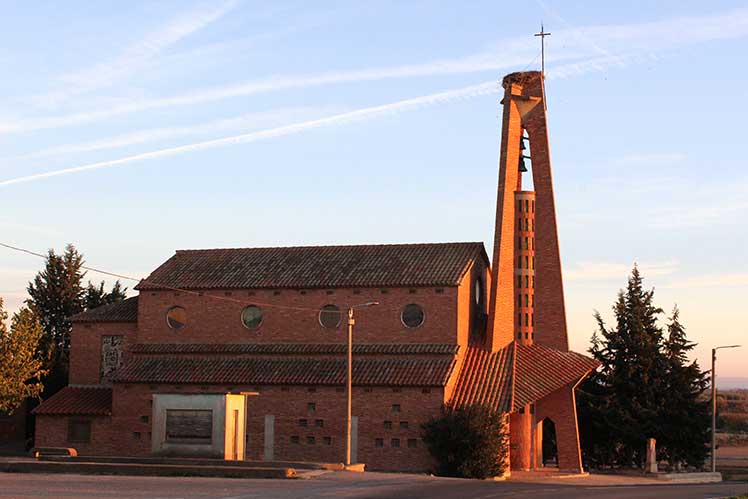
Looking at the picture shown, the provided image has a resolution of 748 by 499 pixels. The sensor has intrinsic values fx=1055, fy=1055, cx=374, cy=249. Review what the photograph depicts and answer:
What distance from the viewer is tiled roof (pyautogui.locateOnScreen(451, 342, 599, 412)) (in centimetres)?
4947

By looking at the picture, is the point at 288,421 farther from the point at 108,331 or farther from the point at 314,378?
the point at 108,331

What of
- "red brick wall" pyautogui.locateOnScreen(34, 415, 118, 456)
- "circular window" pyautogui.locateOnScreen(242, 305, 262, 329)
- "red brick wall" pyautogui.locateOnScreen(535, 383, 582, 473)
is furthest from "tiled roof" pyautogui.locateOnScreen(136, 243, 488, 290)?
"red brick wall" pyautogui.locateOnScreen(535, 383, 582, 473)

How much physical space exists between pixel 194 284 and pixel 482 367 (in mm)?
16199

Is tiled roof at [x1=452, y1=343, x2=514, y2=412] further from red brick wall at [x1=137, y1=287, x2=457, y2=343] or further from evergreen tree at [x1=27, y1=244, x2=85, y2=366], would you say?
evergreen tree at [x1=27, y1=244, x2=85, y2=366]

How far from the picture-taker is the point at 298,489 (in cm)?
3150

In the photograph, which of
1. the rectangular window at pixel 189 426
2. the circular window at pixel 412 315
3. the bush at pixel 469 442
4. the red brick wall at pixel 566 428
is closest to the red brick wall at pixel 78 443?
the rectangular window at pixel 189 426

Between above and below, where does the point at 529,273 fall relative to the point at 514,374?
above

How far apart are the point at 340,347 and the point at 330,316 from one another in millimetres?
1889

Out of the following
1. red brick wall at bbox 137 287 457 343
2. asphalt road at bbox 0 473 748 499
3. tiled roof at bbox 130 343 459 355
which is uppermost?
red brick wall at bbox 137 287 457 343

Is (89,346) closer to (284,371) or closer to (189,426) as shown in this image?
(284,371)

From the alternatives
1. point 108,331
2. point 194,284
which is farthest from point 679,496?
point 108,331

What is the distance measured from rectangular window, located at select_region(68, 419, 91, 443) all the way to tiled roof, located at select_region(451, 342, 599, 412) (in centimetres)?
1932

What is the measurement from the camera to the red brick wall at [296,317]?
171 ft

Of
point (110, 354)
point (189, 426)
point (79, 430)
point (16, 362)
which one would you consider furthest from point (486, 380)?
point (16, 362)
